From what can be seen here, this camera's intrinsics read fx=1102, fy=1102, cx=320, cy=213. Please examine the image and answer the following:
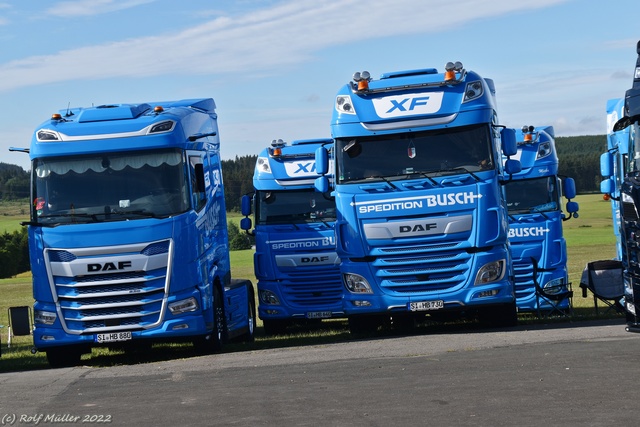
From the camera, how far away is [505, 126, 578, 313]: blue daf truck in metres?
21.1

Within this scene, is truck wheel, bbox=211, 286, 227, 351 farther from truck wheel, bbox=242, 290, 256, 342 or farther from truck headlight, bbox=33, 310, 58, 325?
truck headlight, bbox=33, 310, 58, 325

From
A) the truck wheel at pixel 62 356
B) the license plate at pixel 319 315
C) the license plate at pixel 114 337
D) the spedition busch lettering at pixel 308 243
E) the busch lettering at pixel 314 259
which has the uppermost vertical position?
the spedition busch lettering at pixel 308 243

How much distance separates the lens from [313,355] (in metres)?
14.6

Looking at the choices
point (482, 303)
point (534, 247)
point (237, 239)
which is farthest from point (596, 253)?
point (482, 303)

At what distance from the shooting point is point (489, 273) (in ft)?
52.2

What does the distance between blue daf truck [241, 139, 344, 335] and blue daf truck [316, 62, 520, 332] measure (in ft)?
14.4

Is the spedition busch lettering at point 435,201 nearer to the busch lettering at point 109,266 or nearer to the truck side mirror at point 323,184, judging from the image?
the truck side mirror at point 323,184

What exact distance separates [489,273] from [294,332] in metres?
7.25

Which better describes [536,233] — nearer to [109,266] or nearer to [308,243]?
[308,243]

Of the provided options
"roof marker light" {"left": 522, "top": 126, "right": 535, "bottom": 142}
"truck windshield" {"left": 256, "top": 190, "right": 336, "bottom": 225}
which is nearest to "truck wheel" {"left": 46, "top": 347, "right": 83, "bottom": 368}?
"truck windshield" {"left": 256, "top": 190, "right": 336, "bottom": 225}

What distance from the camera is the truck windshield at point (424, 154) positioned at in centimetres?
1595

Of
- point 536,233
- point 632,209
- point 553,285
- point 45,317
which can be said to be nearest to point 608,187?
point 536,233

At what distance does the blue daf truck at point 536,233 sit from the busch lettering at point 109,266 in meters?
8.58

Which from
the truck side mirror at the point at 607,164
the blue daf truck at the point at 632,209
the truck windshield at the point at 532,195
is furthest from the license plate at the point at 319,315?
the blue daf truck at the point at 632,209
